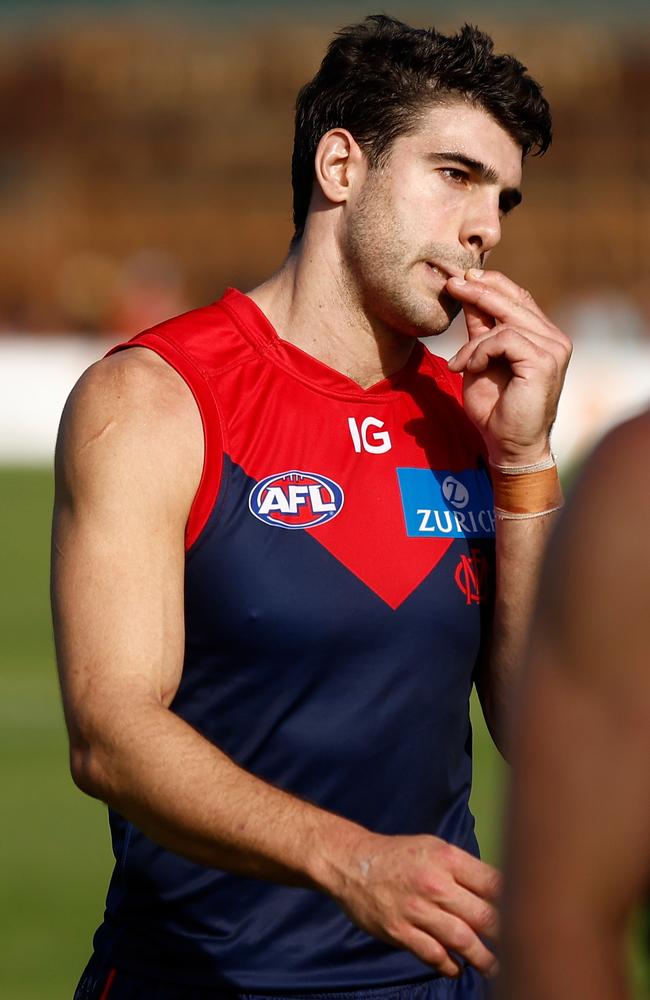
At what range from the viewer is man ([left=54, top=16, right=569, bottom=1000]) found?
284 cm

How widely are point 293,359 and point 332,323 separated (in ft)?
0.39

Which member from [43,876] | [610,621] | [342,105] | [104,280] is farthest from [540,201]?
[610,621]

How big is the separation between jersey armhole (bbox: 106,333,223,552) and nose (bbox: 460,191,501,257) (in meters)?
0.59

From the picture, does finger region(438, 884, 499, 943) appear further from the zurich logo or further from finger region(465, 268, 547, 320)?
finger region(465, 268, 547, 320)

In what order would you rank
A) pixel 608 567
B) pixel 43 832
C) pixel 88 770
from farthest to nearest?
pixel 43 832 < pixel 88 770 < pixel 608 567

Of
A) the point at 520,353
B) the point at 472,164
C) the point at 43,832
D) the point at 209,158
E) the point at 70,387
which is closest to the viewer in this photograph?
the point at 520,353

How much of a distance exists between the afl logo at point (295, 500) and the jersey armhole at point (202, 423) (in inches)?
3.6

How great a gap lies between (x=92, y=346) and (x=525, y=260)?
10686 millimetres

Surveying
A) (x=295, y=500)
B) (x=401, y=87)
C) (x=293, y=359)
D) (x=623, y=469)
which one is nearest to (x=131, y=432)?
(x=295, y=500)

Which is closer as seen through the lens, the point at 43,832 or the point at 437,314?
the point at 437,314

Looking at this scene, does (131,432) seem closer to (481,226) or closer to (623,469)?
(481,226)

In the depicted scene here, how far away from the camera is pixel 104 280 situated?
27438 mm

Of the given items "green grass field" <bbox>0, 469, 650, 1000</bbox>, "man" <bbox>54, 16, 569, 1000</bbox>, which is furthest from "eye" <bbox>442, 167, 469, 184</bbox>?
"green grass field" <bbox>0, 469, 650, 1000</bbox>

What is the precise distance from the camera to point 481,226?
3232 mm
